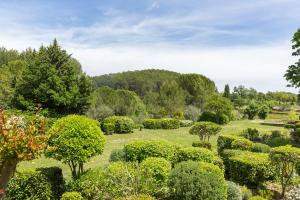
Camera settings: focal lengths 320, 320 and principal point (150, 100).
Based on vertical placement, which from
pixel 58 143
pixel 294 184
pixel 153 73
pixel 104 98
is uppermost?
pixel 153 73

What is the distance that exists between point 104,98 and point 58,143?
31425 mm

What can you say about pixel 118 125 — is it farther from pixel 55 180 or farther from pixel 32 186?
pixel 32 186

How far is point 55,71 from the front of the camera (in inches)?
1110

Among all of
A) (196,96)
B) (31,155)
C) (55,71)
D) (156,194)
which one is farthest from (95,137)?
(196,96)

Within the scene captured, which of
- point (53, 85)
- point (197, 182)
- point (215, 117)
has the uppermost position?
point (53, 85)

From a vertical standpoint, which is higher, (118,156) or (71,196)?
(118,156)

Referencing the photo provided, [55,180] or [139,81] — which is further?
[139,81]

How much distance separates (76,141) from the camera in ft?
29.0

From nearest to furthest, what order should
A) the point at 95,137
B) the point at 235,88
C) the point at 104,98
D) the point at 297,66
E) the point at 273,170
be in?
the point at 95,137 < the point at 273,170 < the point at 297,66 < the point at 104,98 < the point at 235,88

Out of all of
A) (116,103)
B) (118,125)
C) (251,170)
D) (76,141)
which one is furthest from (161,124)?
(76,141)

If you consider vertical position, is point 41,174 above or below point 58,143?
below

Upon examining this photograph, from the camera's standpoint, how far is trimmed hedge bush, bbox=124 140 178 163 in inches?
434

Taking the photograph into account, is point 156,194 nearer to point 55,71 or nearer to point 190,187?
point 190,187

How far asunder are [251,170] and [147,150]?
383 centimetres
